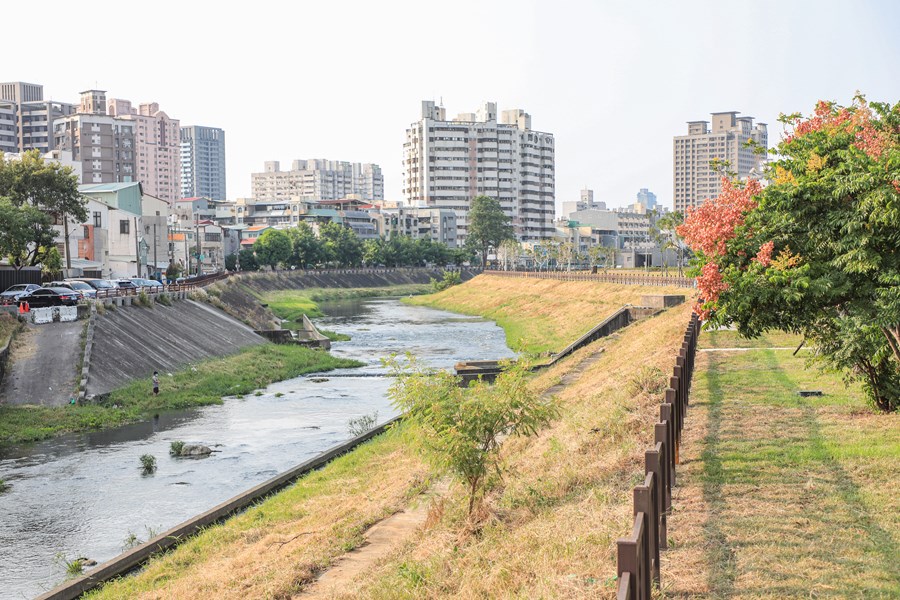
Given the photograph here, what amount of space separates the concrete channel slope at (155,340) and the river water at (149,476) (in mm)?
5901

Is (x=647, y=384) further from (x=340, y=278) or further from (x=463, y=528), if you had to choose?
(x=340, y=278)

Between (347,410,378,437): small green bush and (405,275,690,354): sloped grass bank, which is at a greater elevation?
(405,275,690,354): sloped grass bank

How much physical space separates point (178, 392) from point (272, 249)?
118 m

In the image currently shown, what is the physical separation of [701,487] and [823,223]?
748 cm

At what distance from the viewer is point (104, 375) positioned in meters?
47.5

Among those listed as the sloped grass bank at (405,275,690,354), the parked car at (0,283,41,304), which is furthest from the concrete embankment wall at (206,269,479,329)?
the sloped grass bank at (405,275,690,354)

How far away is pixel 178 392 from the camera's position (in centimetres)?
4912

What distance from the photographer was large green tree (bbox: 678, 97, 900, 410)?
17.8 m

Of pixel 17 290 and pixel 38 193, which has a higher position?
pixel 38 193

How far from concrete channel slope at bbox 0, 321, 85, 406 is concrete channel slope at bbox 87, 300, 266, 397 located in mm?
1060

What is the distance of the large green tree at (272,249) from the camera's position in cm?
16375

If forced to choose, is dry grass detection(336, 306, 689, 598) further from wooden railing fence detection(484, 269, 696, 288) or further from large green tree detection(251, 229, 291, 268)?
large green tree detection(251, 229, 291, 268)

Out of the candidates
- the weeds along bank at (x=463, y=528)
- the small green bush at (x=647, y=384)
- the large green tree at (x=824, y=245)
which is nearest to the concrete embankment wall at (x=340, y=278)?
the weeds along bank at (x=463, y=528)

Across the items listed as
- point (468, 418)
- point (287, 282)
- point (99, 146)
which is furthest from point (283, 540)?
point (99, 146)
